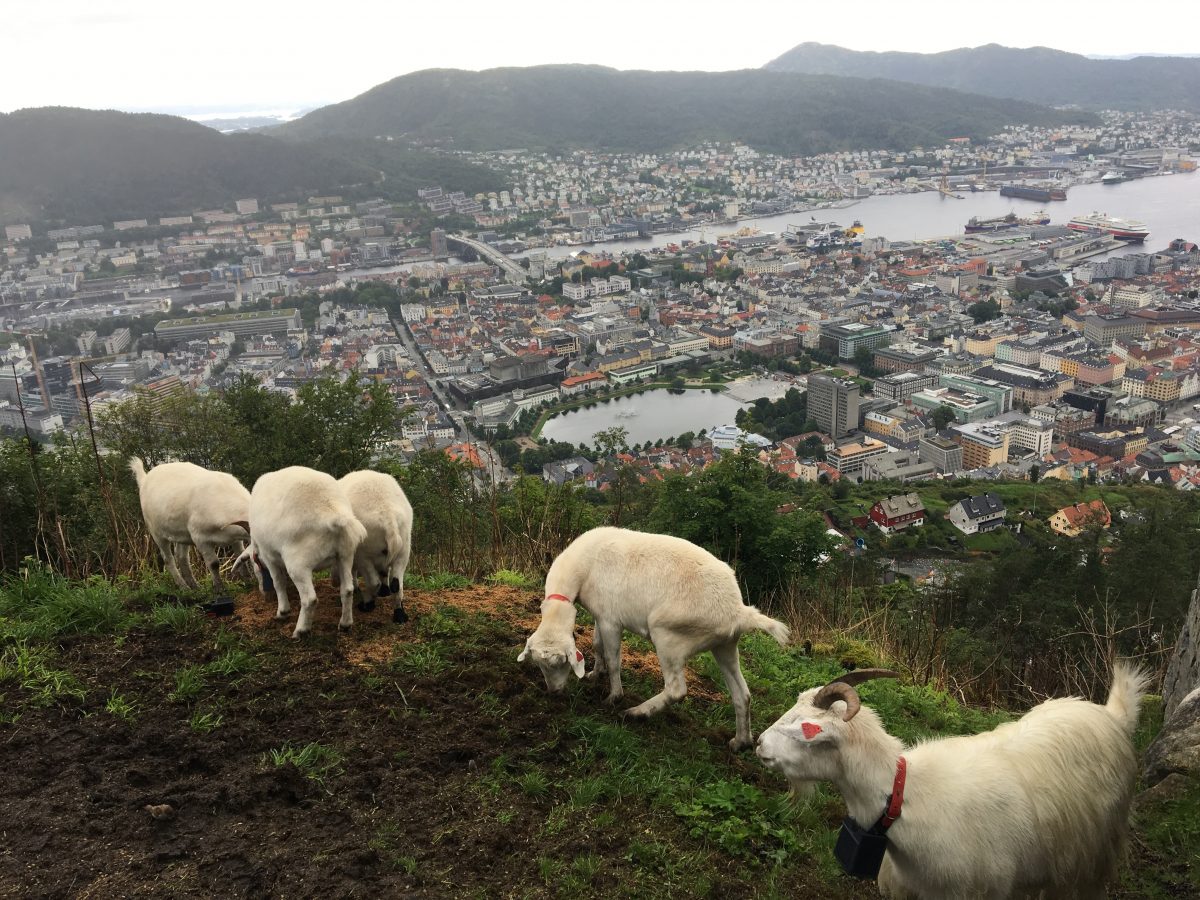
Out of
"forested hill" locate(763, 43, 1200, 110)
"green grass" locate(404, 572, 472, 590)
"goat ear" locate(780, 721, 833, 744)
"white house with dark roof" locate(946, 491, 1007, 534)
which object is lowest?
"white house with dark roof" locate(946, 491, 1007, 534)

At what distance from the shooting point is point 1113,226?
69.7 metres

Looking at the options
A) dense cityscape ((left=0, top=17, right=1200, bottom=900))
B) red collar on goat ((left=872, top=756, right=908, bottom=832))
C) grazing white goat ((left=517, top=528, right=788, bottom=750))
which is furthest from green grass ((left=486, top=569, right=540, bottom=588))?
red collar on goat ((left=872, top=756, right=908, bottom=832))

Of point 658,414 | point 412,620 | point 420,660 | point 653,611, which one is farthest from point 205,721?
point 658,414

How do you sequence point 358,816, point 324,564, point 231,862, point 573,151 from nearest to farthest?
point 231,862 < point 358,816 < point 324,564 < point 573,151

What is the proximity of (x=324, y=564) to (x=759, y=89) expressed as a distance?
153 metres

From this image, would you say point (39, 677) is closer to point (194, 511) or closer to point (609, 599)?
point (194, 511)

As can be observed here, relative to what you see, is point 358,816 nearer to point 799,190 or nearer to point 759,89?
point 799,190

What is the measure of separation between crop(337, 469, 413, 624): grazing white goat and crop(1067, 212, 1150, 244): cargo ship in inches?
3139

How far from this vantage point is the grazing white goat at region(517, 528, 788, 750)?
3246 mm

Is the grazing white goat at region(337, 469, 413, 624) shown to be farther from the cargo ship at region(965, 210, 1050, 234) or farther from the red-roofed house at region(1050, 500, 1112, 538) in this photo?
the cargo ship at region(965, 210, 1050, 234)

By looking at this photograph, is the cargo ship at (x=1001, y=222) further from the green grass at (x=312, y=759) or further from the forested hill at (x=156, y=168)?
the green grass at (x=312, y=759)

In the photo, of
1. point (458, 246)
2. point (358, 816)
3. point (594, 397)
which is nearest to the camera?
point (358, 816)

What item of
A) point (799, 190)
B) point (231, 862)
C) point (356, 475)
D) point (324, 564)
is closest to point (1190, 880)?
point (231, 862)

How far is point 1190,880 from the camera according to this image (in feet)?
9.23
